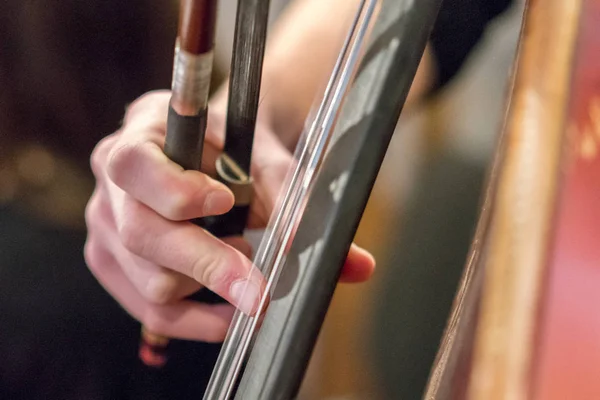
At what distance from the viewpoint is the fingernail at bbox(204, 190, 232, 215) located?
23 centimetres

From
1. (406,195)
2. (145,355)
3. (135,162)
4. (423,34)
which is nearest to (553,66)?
(423,34)

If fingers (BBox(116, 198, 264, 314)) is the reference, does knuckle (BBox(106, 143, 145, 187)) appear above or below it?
above

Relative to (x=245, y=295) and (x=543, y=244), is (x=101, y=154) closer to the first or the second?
(x=245, y=295)

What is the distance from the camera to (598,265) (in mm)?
151

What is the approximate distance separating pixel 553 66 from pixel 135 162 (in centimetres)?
17

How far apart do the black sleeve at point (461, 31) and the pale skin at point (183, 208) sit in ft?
0.26

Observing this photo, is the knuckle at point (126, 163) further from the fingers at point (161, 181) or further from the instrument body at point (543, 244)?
the instrument body at point (543, 244)

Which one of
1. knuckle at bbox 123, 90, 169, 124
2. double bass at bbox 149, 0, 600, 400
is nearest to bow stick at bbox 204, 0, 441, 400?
double bass at bbox 149, 0, 600, 400

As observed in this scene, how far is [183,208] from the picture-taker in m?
0.23

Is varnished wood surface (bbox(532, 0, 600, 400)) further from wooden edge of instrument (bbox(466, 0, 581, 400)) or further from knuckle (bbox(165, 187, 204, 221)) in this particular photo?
knuckle (bbox(165, 187, 204, 221))

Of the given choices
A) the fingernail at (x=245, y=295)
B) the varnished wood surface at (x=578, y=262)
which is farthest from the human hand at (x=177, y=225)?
the varnished wood surface at (x=578, y=262)

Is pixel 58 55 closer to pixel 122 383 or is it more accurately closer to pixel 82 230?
pixel 82 230

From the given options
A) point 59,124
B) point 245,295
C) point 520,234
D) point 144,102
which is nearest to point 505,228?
point 520,234

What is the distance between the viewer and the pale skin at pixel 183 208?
0.23 m
